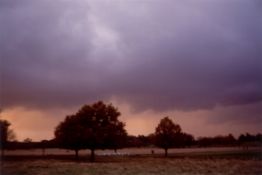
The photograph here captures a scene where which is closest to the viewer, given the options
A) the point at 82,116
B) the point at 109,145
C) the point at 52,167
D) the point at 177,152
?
the point at 52,167

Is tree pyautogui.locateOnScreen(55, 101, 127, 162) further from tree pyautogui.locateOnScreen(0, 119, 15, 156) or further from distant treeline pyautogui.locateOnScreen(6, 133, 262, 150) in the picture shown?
tree pyautogui.locateOnScreen(0, 119, 15, 156)

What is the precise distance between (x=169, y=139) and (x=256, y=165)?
13.2 m

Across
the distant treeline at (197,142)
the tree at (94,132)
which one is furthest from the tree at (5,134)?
the tree at (94,132)

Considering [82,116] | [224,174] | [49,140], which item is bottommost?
[224,174]

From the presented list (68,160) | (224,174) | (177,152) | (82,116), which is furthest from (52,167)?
(177,152)

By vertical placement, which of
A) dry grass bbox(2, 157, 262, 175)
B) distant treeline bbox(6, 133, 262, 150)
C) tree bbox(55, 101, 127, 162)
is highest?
tree bbox(55, 101, 127, 162)

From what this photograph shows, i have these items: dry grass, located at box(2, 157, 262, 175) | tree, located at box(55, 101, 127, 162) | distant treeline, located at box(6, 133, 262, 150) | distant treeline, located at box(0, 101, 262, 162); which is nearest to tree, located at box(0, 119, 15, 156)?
distant treeline, located at box(0, 101, 262, 162)

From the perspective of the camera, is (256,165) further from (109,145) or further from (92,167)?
(109,145)

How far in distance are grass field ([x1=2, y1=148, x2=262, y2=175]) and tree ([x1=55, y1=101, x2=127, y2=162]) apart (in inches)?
33.8

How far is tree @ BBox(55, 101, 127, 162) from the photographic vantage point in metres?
17.2

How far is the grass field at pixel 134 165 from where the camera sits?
1382 centimetres

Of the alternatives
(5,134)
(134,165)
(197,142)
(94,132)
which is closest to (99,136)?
(94,132)

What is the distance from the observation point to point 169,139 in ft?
88.0

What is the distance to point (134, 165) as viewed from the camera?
16031 mm
